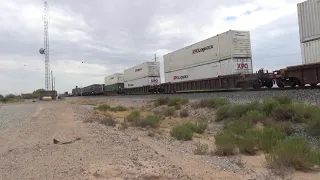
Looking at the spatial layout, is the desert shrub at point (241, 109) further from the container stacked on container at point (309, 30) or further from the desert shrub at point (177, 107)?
the desert shrub at point (177, 107)

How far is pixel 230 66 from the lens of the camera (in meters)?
30.0

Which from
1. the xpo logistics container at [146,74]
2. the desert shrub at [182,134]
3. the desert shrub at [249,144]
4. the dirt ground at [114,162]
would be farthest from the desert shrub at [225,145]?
the xpo logistics container at [146,74]

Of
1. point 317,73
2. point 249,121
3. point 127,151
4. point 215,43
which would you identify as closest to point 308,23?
point 317,73

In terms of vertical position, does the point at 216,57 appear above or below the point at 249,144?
above

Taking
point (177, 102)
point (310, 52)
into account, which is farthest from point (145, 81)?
point (310, 52)

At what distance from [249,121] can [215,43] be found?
19.5m

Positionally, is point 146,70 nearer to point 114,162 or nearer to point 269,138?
point 269,138

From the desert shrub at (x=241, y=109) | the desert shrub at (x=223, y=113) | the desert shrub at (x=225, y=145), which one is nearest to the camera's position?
the desert shrub at (x=225, y=145)

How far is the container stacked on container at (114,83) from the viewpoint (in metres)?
76.8

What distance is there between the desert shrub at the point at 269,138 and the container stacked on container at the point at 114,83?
65.4 metres

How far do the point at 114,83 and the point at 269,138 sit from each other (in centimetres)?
7048

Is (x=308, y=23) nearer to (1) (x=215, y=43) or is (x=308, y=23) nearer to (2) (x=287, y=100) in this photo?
(2) (x=287, y=100)

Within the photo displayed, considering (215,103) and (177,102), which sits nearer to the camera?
(215,103)

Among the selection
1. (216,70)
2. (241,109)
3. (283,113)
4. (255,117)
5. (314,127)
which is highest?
(216,70)
